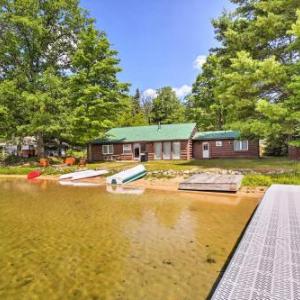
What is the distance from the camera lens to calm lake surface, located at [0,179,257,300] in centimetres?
508

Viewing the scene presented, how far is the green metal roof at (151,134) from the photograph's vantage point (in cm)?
3052

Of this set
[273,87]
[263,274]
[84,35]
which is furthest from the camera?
[84,35]

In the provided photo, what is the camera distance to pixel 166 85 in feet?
193

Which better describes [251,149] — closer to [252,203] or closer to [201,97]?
[201,97]

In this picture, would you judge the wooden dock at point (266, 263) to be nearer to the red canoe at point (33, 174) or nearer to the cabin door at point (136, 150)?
the red canoe at point (33, 174)

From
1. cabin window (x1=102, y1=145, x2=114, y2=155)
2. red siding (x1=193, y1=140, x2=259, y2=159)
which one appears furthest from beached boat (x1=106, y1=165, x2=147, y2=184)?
cabin window (x1=102, y1=145, x2=114, y2=155)

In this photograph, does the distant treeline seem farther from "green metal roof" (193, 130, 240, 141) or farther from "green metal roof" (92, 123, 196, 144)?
"green metal roof" (193, 130, 240, 141)

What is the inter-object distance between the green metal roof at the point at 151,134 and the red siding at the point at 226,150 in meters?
2.07

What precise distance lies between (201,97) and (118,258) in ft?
117

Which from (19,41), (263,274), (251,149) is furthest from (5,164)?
(263,274)

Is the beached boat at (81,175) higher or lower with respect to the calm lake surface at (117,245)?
higher

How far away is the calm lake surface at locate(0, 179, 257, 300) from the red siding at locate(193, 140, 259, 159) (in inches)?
716

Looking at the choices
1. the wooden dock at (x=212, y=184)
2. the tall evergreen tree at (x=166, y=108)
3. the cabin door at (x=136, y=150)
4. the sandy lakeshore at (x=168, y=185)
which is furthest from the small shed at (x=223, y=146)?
the tall evergreen tree at (x=166, y=108)

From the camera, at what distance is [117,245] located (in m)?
7.15
